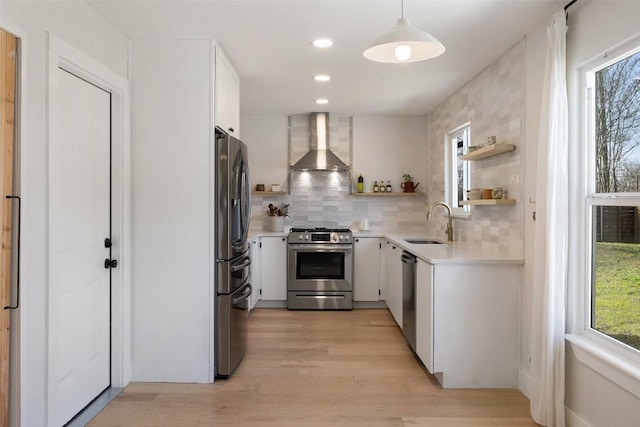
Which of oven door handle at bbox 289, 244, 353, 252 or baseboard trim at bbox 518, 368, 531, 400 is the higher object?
oven door handle at bbox 289, 244, 353, 252

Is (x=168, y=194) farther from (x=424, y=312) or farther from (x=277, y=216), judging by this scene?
(x=277, y=216)

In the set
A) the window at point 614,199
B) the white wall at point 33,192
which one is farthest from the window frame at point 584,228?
the white wall at point 33,192

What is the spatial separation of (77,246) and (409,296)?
2516 mm

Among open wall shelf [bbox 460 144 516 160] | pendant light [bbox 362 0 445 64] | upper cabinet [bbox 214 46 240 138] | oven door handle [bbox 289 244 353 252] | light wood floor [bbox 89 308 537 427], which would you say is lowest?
light wood floor [bbox 89 308 537 427]

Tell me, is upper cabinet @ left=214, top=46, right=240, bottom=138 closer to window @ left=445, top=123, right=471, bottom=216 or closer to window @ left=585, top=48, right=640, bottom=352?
window @ left=445, top=123, right=471, bottom=216

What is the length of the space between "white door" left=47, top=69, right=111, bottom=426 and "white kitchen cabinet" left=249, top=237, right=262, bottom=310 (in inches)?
88.6

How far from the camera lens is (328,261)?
17.5 ft

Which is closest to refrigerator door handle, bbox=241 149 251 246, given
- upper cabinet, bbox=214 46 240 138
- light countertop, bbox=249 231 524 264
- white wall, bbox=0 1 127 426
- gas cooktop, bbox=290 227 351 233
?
upper cabinet, bbox=214 46 240 138

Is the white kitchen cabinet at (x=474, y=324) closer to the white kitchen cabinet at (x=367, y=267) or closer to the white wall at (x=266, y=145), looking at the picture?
the white kitchen cabinet at (x=367, y=267)

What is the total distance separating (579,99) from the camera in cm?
246

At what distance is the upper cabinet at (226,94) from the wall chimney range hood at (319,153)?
185 centimetres

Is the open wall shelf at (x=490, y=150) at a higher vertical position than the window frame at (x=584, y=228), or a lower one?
higher

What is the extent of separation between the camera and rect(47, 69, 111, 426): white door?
7.51 feet

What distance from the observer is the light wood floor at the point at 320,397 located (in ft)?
8.63
